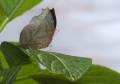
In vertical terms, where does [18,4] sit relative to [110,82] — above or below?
above

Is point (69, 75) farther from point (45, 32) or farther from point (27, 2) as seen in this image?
point (27, 2)

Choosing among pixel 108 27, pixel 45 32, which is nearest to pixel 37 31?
pixel 45 32

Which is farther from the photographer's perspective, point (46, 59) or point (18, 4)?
point (18, 4)

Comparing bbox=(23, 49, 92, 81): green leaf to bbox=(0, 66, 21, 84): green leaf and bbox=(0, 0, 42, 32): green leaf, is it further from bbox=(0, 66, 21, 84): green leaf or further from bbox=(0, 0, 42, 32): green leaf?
bbox=(0, 0, 42, 32): green leaf

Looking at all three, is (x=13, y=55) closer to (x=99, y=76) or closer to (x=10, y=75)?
(x=10, y=75)

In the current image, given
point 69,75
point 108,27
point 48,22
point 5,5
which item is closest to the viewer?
point 69,75

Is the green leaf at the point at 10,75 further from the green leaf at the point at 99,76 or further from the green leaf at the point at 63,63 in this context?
the green leaf at the point at 99,76

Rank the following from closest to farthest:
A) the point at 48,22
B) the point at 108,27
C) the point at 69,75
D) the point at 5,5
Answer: the point at 69,75, the point at 48,22, the point at 5,5, the point at 108,27

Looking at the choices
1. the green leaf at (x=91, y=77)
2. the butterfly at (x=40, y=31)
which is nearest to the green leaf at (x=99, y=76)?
the green leaf at (x=91, y=77)
